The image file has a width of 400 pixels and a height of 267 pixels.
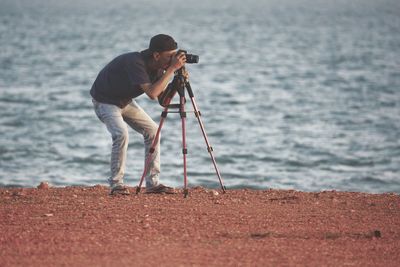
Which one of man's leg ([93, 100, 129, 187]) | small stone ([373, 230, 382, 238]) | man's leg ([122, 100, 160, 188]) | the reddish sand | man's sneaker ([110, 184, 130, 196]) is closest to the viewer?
the reddish sand

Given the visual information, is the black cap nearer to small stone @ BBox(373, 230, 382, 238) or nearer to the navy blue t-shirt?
the navy blue t-shirt

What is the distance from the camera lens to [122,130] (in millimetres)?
11695

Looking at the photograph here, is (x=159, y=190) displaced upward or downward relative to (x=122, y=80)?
downward

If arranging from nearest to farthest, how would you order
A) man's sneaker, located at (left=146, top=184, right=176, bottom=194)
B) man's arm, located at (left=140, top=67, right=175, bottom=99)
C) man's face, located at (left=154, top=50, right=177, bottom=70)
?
1. man's arm, located at (left=140, top=67, right=175, bottom=99)
2. man's face, located at (left=154, top=50, right=177, bottom=70)
3. man's sneaker, located at (left=146, top=184, right=176, bottom=194)

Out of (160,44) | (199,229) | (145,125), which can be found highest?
(160,44)

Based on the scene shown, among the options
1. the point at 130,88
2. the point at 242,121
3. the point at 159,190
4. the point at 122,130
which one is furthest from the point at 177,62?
the point at 242,121

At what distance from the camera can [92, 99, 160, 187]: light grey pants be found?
11.7 metres

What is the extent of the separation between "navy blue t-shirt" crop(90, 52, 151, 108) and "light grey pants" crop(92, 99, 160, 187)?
0.10 meters

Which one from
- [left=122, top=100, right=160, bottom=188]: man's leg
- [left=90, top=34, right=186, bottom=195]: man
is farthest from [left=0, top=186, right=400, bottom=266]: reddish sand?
[left=90, top=34, right=186, bottom=195]: man

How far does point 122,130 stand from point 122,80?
1.83ft

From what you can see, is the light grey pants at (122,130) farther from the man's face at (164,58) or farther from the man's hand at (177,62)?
the man's hand at (177,62)

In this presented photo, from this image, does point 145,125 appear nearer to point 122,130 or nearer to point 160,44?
point 122,130

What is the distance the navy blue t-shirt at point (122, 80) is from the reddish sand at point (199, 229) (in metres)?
1.16

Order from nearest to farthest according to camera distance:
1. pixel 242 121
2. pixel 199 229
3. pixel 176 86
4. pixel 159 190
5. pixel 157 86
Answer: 1. pixel 199 229
2. pixel 157 86
3. pixel 176 86
4. pixel 159 190
5. pixel 242 121
